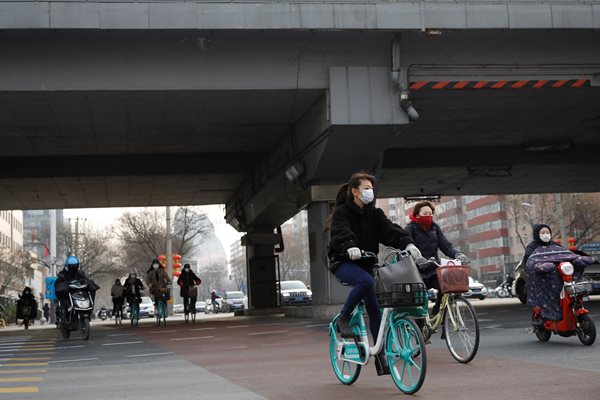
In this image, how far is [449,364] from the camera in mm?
8891

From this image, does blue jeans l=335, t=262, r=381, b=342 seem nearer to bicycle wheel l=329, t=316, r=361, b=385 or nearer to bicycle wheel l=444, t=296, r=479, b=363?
bicycle wheel l=329, t=316, r=361, b=385

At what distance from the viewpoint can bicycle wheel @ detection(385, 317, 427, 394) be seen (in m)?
6.32

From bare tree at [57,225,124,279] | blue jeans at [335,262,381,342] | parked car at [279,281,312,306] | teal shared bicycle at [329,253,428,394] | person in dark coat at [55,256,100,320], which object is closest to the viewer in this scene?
teal shared bicycle at [329,253,428,394]

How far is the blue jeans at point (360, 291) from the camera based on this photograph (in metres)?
7.17

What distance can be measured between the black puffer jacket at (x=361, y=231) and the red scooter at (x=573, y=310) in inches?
158

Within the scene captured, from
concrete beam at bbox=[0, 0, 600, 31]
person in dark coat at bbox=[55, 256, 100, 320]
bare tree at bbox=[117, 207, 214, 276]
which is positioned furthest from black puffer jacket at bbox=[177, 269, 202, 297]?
bare tree at bbox=[117, 207, 214, 276]

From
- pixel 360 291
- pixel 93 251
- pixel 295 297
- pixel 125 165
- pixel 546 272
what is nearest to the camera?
pixel 360 291

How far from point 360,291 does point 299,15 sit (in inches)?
425

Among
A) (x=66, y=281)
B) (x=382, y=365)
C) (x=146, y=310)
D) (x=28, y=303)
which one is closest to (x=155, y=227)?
(x=146, y=310)

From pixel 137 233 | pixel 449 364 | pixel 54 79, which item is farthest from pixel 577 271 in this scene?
pixel 137 233

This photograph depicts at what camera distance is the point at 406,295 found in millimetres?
6695

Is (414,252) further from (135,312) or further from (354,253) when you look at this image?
(135,312)

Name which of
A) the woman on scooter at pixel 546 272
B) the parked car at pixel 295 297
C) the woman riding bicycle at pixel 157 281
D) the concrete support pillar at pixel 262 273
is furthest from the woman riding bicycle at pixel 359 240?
the parked car at pixel 295 297

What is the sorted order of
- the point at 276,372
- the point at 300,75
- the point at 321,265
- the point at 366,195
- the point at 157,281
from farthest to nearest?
the point at 157,281 < the point at 321,265 < the point at 300,75 < the point at 276,372 < the point at 366,195
